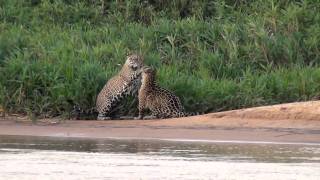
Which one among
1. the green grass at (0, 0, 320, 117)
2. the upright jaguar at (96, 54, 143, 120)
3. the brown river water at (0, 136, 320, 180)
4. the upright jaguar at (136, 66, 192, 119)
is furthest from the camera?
the green grass at (0, 0, 320, 117)

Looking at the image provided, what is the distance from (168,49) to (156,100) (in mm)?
2380

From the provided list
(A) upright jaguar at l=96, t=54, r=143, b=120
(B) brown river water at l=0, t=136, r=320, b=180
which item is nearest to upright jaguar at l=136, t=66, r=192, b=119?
(A) upright jaguar at l=96, t=54, r=143, b=120

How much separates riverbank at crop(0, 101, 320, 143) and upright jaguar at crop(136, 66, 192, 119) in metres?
0.22

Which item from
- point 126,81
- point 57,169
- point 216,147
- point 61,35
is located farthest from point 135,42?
point 57,169

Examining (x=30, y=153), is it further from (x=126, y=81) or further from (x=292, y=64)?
(x=292, y=64)

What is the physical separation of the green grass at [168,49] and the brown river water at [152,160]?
1.98 metres

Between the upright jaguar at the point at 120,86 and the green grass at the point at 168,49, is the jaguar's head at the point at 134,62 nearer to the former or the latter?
the upright jaguar at the point at 120,86

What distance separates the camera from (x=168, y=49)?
1459cm

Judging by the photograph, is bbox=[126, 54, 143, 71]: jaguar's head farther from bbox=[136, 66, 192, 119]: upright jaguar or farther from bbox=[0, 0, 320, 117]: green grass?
bbox=[0, 0, 320, 117]: green grass

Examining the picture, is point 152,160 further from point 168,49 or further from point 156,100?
point 168,49

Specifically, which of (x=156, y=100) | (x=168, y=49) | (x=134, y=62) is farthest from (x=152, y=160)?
(x=168, y=49)

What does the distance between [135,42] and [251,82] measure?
103 inches

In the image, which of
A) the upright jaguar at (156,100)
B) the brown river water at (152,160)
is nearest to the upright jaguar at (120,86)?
the upright jaguar at (156,100)

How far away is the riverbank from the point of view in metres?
10.9
